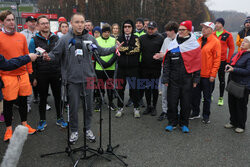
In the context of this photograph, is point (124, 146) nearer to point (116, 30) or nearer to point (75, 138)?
point (75, 138)

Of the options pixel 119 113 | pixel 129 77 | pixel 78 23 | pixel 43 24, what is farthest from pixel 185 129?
pixel 43 24

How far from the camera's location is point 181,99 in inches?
179

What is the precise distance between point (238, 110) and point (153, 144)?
200 centimetres

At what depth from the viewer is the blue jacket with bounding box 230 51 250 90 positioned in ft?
13.7

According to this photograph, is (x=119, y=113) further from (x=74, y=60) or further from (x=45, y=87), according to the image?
(x=74, y=60)

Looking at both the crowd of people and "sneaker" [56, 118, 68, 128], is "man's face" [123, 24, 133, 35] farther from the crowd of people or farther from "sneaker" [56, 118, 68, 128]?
"sneaker" [56, 118, 68, 128]

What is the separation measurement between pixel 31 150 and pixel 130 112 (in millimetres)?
2705

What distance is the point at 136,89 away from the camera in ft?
17.4

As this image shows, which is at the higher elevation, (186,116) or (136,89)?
(136,89)

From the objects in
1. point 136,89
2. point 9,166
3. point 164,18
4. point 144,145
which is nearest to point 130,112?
point 136,89

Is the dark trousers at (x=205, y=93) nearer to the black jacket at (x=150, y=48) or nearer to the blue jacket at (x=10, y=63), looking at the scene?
the black jacket at (x=150, y=48)

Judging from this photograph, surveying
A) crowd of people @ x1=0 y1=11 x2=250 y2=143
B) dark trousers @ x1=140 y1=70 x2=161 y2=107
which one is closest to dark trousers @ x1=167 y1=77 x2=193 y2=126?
crowd of people @ x1=0 y1=11 x2=250 y2=143

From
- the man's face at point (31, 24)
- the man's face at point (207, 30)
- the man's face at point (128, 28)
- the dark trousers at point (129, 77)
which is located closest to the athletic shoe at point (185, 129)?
the dark trousers at point (129, 77)

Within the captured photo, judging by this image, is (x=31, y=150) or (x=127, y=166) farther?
(x=31, y=150)
